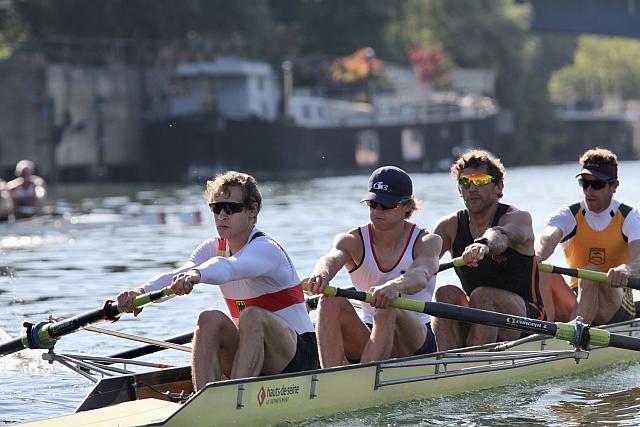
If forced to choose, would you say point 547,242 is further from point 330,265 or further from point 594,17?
point 594,17

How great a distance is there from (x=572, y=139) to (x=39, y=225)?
73571 millimetres

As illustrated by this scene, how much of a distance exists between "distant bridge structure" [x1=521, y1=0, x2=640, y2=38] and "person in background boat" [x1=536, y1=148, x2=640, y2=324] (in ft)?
232

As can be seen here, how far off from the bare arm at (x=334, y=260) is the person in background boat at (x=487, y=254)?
3.22 ft

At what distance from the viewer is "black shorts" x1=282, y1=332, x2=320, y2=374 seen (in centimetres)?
965

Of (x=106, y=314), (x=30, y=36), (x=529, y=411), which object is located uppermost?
(x=30, y=36)

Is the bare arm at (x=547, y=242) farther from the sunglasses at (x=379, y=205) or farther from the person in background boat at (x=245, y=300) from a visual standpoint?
the person in background boat at (x=245, y=300)

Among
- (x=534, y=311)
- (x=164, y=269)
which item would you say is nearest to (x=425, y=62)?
(x=164, y=269)

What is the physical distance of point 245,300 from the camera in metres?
9.57

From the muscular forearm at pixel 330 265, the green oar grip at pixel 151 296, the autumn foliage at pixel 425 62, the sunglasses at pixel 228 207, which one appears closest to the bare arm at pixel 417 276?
the muscular forearm at pixel 330 265

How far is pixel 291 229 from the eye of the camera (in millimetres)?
30594

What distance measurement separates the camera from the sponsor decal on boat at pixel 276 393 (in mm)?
9336

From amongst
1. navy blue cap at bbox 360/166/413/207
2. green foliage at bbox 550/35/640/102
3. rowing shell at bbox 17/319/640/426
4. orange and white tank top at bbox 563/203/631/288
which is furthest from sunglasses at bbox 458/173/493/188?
green foliage at bbox 550/35/640/102

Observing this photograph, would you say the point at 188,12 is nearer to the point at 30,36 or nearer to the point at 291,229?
the point at 30,36

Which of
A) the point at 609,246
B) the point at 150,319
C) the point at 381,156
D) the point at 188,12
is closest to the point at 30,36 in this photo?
the point at 188,12
